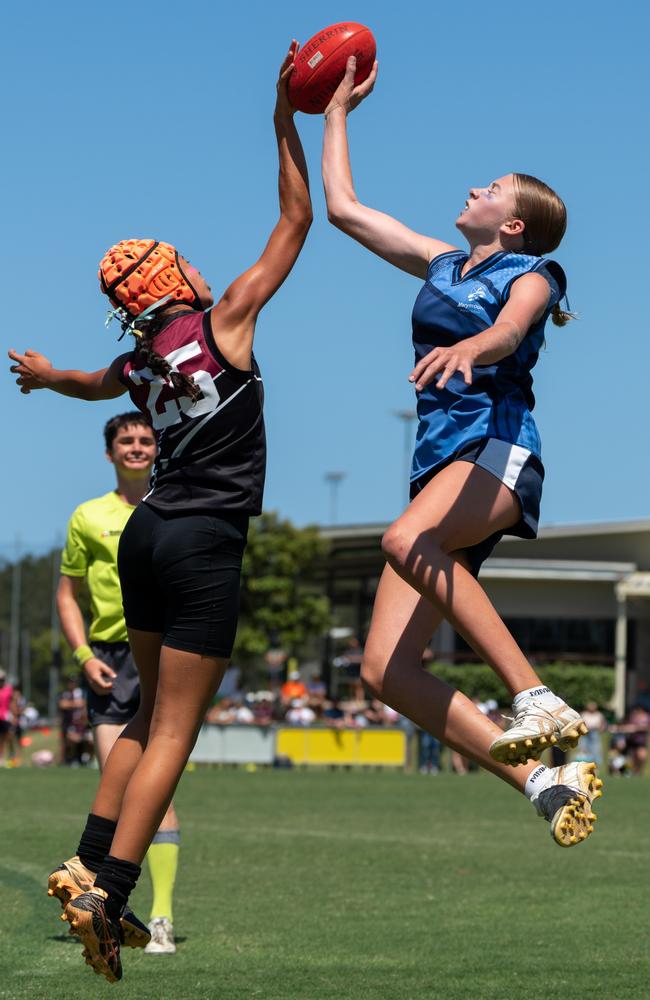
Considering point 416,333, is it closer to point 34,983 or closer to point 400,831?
point 34,983

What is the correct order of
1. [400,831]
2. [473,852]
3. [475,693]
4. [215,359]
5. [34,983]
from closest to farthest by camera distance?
[215,359]
[34,983]
[473,852]
[400,831]
[475,693]

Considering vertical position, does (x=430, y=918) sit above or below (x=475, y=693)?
above

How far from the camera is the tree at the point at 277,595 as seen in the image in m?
51.6

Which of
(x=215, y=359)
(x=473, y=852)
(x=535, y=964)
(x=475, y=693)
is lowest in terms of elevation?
(x=475, y=693)

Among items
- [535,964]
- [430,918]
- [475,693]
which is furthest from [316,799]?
[475,693]

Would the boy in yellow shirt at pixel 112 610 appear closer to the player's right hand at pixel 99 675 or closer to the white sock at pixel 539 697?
the player's right hand at pixel 99 675

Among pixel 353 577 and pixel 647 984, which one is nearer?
pixel 647 984

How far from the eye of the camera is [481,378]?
18.5ft

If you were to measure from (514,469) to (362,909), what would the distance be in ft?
15.1

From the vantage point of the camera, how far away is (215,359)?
5.39 metres

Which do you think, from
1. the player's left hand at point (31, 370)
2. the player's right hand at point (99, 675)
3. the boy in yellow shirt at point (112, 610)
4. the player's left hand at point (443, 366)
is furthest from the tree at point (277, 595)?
the player's left hand at point (443, 366)

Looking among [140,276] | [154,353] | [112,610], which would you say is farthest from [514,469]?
[112,610]

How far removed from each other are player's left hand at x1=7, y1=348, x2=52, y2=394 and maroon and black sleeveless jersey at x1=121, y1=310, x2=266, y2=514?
1.01 metres

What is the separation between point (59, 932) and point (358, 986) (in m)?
2.31
